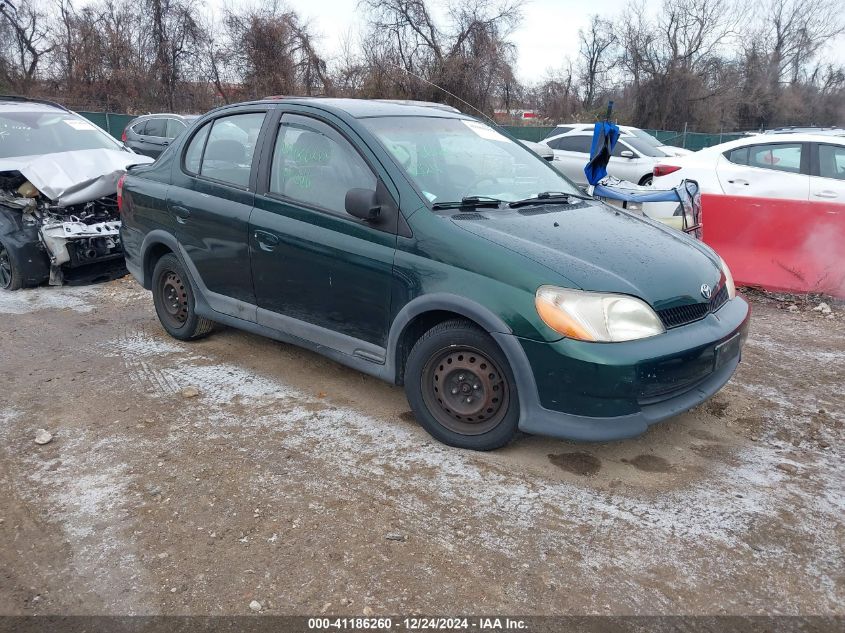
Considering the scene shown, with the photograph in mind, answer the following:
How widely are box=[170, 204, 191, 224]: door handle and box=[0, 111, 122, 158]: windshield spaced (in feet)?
11.4

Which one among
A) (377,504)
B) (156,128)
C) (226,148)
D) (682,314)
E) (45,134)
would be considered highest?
(156,128)

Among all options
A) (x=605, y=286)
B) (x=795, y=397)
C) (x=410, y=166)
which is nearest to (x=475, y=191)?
(x=410, y=166)

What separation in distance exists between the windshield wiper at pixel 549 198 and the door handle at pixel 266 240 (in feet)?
4.84

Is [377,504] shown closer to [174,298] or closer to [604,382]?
[604,382]

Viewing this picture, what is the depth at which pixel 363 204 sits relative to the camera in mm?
3635

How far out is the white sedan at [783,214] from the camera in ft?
21.2

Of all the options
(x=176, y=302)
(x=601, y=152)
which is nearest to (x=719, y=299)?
(x=601, y=152)

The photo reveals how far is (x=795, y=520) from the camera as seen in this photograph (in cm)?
304

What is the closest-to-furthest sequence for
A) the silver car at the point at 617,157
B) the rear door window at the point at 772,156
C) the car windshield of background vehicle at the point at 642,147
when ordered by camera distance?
1. the rear door window at the point at 772,156
2. the silver car at the point at 617,157
3. the car windshield of background vehicle at the point at 642,147

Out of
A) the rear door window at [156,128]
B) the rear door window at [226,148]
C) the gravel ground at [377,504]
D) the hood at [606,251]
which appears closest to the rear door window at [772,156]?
the gravel ground at [377,504]

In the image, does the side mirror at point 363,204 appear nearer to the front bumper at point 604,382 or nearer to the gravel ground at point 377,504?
the front bumper at point 604,382

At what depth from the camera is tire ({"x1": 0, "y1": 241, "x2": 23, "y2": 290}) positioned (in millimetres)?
6738

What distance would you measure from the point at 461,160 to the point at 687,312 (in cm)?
163

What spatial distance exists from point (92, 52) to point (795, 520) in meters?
34.9
